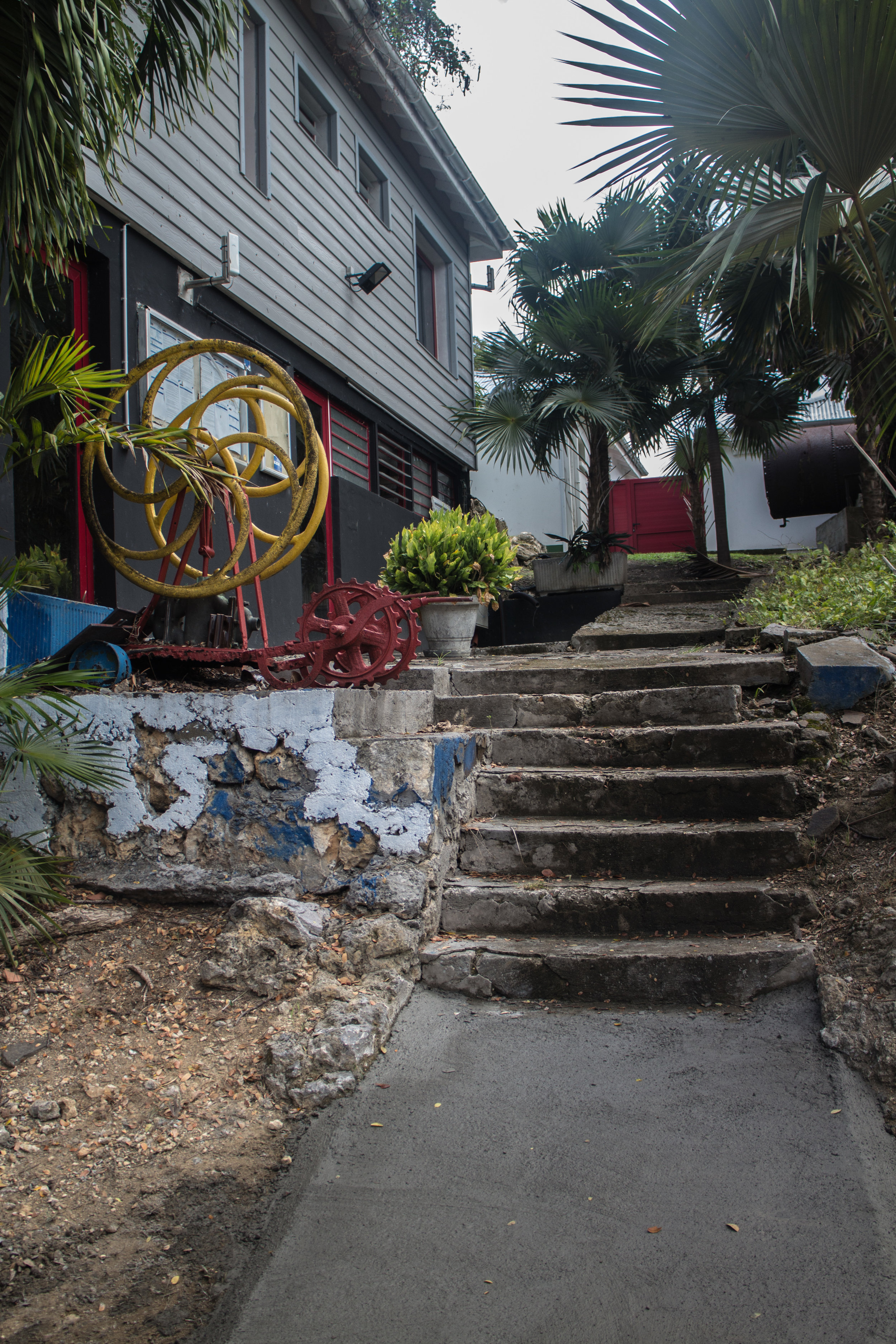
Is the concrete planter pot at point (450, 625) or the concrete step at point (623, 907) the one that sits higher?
the concrete planter pot at point (450, 625)

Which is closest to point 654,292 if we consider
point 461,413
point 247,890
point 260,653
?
point 260,653

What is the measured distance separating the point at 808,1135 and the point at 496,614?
7.62 m

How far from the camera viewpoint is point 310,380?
301 inches

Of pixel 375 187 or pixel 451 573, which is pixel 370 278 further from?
pixel 451 573

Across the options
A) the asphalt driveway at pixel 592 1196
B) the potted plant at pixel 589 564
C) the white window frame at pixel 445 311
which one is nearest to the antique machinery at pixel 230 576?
the asphalt driveway at pixel 592 1196

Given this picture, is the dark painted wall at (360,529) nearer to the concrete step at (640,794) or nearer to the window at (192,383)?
the window at (192,383)

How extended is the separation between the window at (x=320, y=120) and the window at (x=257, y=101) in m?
0.81

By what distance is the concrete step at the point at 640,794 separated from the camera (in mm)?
3490

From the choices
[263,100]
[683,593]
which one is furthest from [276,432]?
[683,593]

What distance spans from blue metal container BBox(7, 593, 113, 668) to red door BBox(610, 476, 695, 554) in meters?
14.1

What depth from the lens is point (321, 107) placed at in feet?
26.5

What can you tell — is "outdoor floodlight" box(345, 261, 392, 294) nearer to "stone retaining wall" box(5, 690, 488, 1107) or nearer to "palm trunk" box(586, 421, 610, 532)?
"palm trunk" box(586, 421, 610, 532)

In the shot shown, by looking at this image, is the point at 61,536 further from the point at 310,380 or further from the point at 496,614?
the point at 496,614

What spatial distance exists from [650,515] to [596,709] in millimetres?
13627
